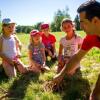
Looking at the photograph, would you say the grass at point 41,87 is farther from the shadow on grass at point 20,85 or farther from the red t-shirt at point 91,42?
the red t-shirt at point 91,42

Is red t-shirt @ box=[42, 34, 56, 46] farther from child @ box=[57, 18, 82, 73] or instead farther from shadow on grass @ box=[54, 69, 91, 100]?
shadow on grass @ box=[54, 69, 91, 100]

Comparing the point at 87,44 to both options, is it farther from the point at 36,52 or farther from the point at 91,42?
the point at 36,52

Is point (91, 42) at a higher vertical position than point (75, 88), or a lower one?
higher

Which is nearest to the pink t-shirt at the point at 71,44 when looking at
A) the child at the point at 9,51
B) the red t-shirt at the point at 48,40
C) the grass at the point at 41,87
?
the grass at the point at 41,87

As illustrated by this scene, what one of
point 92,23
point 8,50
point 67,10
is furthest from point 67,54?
point 67,10

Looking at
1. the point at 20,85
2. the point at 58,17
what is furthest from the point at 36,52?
the point at 58,17

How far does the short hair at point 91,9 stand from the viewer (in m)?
4.10

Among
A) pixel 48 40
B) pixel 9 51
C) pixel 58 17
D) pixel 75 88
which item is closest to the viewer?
pixel 75 88

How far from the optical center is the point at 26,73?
7.52m

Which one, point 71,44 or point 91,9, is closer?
point 91,9

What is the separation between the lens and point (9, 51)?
8.09 meters

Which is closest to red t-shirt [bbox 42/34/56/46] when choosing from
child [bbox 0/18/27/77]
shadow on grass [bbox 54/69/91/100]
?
child [bbox 0/18/27/77]

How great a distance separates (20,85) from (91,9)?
9.95 feet

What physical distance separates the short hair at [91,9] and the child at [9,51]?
12.1 ft
